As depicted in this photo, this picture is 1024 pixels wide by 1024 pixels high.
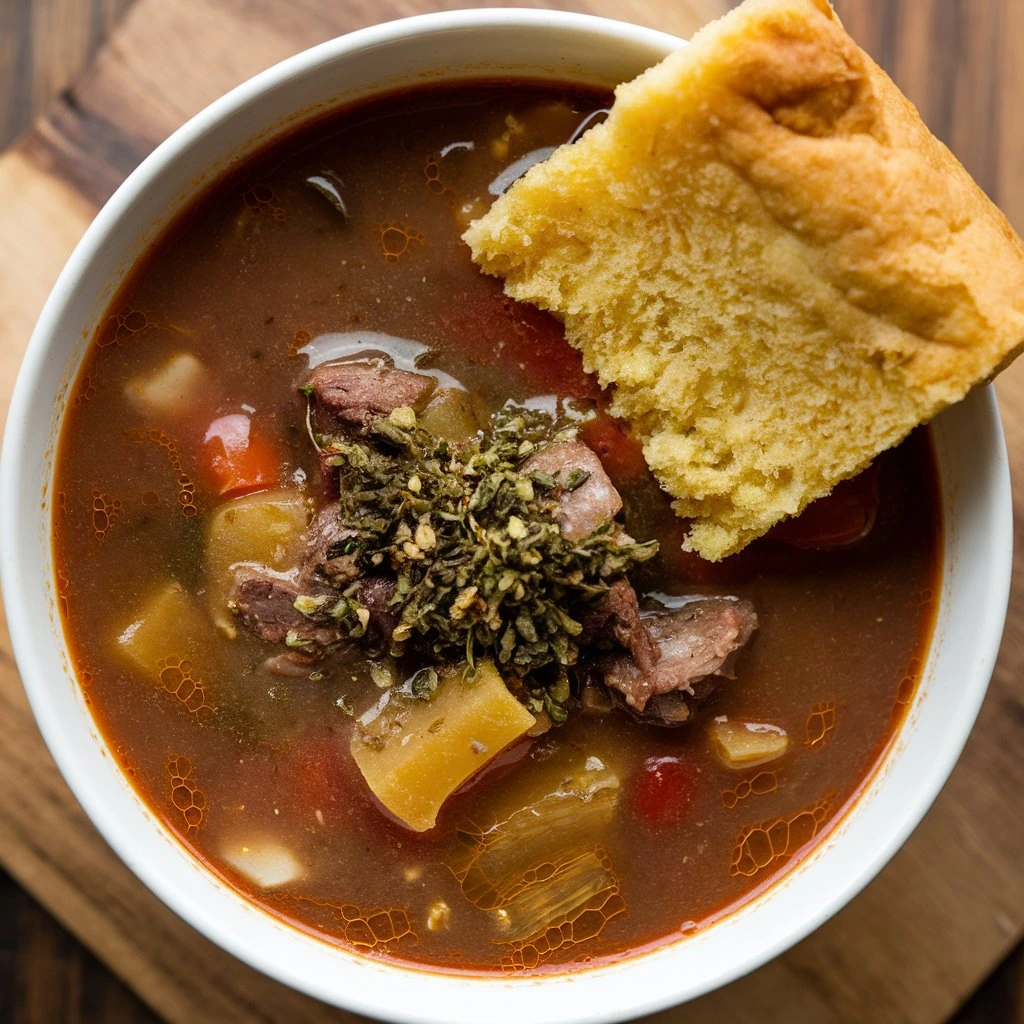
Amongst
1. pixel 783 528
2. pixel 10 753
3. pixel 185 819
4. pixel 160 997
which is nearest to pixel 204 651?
pixel 185 819

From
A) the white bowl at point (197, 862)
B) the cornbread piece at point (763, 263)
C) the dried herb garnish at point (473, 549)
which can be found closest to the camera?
the cornbread piece at point (763, 263)

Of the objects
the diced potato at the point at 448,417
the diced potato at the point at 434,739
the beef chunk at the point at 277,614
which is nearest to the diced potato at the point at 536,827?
the diced potato at the point at 434,739

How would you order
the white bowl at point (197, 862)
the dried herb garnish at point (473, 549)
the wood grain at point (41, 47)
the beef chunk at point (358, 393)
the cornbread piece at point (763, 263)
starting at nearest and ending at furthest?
1. the cornbread piece at point (763, 263)
2. the white bowl at point (197, 862)
3. the dried herb garnish at point (473, 549)
4. the beef chunk at point (358, 393)
5. the wood grain at point (41, 47)

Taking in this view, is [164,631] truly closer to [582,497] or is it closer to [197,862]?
[197,862]

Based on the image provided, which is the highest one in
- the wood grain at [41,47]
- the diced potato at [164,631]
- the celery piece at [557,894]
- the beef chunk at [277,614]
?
the wood grain at [41,47]

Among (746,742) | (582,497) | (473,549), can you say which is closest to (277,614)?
(473,549)

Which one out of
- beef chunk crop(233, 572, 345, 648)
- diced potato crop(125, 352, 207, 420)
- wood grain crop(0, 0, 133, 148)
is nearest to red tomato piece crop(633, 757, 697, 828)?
beef chunk crop(233, 572, 345, 648)

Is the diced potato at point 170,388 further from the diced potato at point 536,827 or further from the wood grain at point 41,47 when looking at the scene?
the diced potato at point 536,827

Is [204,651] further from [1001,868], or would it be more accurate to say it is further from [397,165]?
[1001,868]
